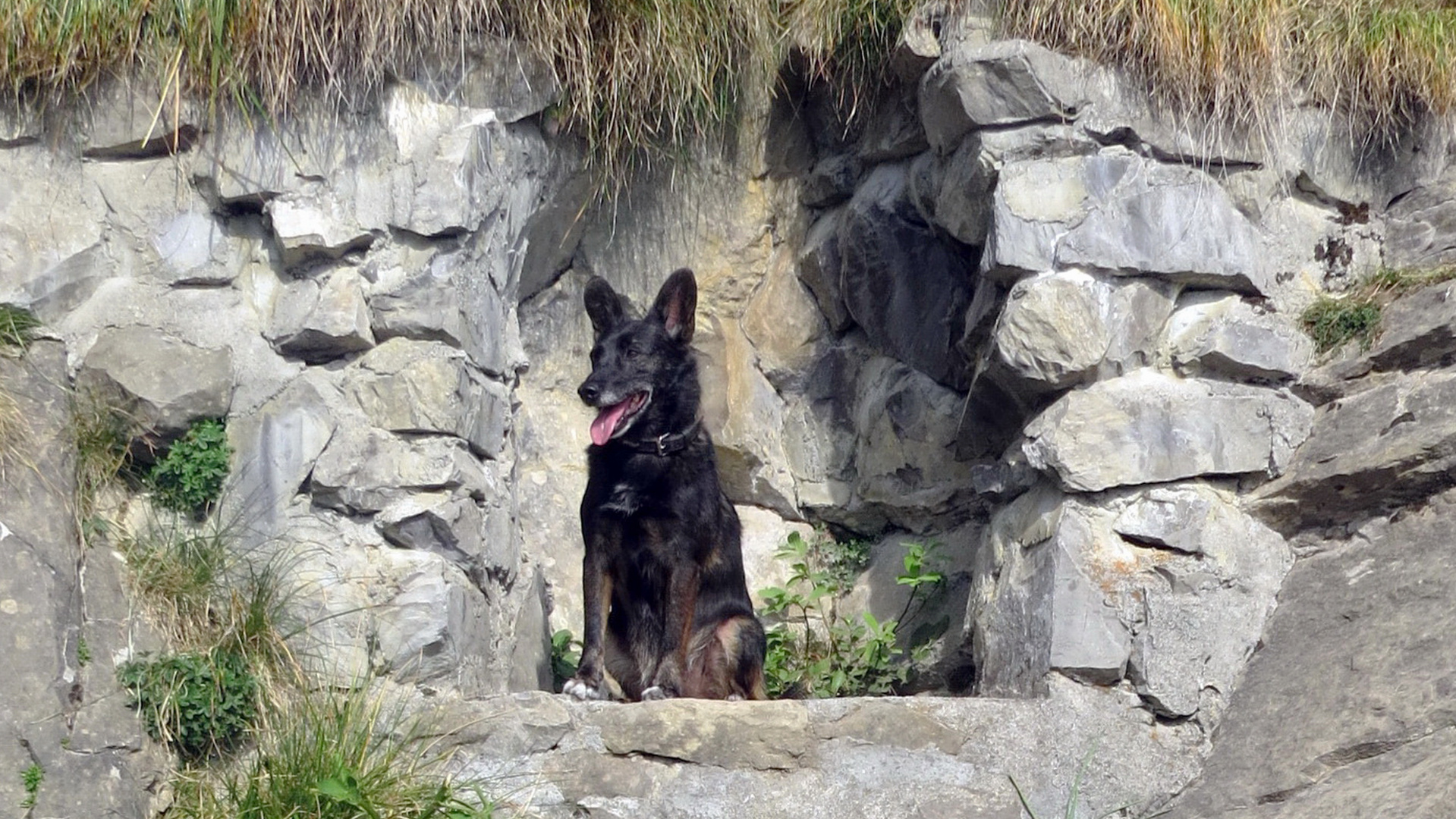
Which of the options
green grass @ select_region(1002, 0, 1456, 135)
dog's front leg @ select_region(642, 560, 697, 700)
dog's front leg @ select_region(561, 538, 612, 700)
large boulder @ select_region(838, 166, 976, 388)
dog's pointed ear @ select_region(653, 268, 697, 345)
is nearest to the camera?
dog's front leg @ select_region(561, 538, 612, 700)

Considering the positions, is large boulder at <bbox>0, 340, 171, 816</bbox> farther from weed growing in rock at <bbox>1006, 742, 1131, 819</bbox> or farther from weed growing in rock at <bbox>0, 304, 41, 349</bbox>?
weed growing in rock at <bbox>1006, 742, 1131, 819</bbox>

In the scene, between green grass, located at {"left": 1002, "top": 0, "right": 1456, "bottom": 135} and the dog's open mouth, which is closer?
green grass, located at {"left": 1002, "top": 0, "right": 1456, "bottom": 135}

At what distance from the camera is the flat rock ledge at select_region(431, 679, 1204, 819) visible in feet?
15.3

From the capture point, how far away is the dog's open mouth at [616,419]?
5.78m

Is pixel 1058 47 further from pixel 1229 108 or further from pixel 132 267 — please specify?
pixel 132 267

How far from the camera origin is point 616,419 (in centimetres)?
579

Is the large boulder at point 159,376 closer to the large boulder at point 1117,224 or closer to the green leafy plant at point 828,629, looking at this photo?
the green leafy plant at point 828,629

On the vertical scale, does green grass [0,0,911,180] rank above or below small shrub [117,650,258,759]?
above

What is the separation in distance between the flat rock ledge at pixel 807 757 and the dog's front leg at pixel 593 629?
1.72ft

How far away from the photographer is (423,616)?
5055 millimetres

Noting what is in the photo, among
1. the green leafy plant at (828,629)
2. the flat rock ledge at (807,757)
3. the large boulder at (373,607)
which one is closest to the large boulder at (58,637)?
the large boulder at (373,607)

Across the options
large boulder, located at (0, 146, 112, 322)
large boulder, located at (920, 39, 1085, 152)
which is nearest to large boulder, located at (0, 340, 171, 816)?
large boulder, located at (0, 146, 112, 322)

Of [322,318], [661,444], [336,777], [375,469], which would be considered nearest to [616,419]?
[661,444]

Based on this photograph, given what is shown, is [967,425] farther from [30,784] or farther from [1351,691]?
[30,784]
